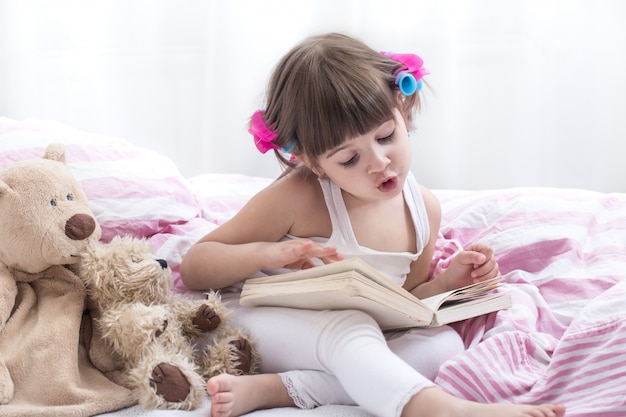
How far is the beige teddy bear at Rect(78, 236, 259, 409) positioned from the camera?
0.96 meters

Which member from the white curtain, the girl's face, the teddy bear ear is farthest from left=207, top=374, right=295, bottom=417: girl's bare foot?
the white curtain

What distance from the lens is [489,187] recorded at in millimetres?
2006

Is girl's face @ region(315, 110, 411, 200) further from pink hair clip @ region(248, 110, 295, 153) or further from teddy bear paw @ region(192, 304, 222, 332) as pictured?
teddy bear paw @ region(192, 304, 222, 332)

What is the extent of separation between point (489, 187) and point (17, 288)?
1.29 m

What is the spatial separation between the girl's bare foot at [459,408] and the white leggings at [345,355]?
0.04 feet

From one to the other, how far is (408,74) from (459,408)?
20.4 inches

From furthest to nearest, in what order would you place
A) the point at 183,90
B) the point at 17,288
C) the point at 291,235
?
1. the point at 183,90
2. the point at 291,235
3. the point at 17,288

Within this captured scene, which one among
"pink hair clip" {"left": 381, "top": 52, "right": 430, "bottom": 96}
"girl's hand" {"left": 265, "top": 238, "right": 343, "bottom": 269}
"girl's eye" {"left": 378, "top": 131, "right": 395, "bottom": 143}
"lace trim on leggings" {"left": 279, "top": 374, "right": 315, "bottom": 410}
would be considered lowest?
"lace trim on leggings" {"left": 279, "top": 374, "right": 315, "bottom": 410}

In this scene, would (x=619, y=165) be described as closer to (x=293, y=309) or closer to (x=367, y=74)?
Result: (x=367, y=74)

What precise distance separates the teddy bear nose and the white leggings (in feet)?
0.79

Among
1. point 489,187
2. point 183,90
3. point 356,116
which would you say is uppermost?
point 356,116

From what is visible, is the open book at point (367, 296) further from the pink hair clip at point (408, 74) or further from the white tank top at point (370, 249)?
the pink hair clip at point (408, 74)

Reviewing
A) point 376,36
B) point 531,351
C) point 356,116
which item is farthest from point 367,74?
point 376,36

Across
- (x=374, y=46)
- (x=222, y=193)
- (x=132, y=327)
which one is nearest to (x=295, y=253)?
(x=132, y=327)
